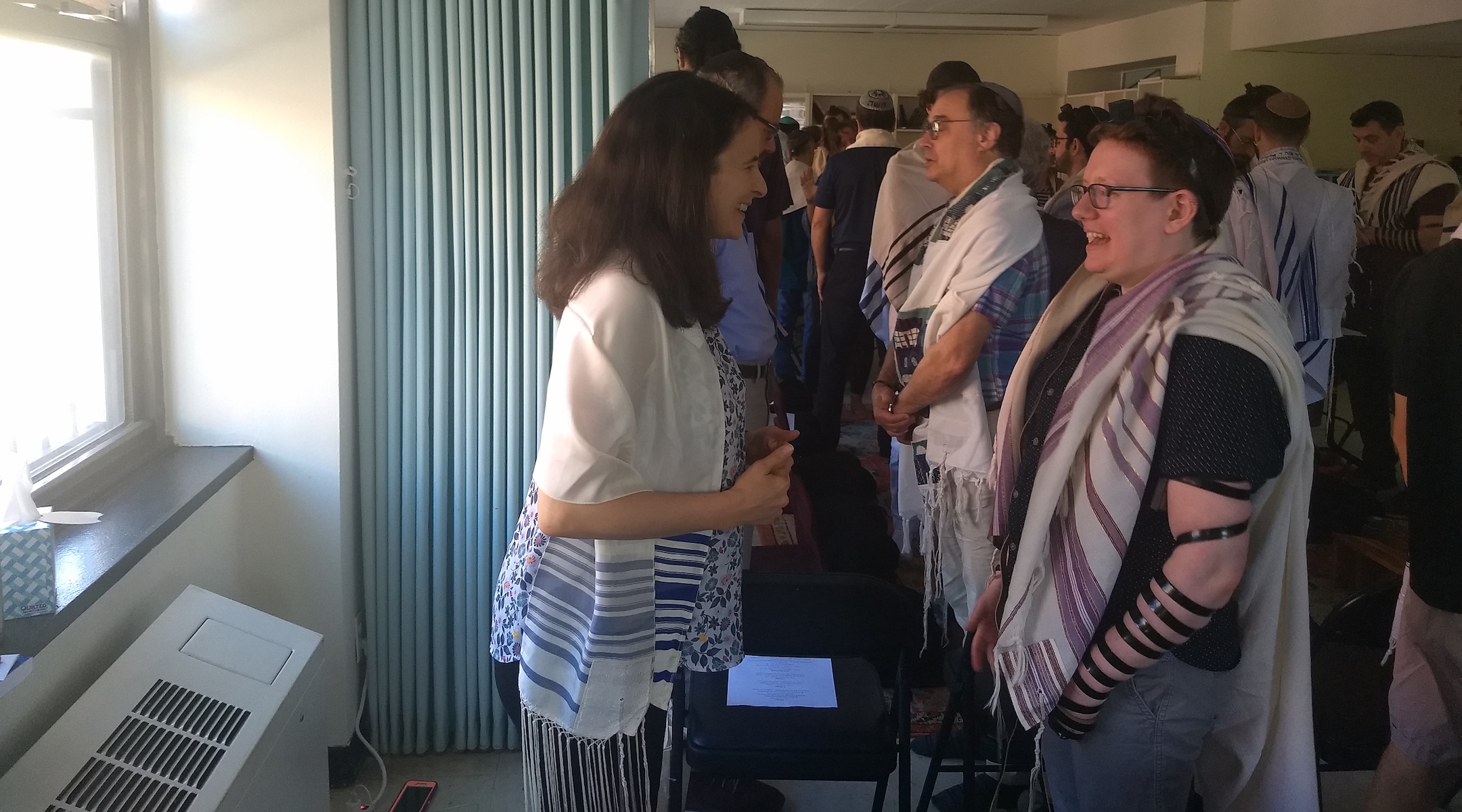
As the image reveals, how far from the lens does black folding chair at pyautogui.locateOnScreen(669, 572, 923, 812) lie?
1922mm

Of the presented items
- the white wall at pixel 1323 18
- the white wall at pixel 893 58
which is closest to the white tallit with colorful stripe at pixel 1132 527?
the white wall at pixel 1323 18

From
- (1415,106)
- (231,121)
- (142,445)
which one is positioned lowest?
(142,445)

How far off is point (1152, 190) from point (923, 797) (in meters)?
1.27

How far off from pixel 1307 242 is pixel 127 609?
12.0ft

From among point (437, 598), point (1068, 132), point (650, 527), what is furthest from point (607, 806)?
point (1068, 132)

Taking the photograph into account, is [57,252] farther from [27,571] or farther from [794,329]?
[794,329]

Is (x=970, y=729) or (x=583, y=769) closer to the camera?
(x=583, y=769)

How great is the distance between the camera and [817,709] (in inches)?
79.0

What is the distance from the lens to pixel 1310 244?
3723 millimetres

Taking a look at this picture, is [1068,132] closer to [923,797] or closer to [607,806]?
[923,797]

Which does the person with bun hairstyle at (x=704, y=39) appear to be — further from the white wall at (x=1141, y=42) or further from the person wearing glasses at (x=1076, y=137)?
the white wall at (x=1141, y=42)

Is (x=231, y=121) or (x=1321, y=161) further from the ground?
(x=1321, y=161)

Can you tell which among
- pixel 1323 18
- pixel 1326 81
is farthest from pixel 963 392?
pixel 1326 81

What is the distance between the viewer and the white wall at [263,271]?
2203mm
